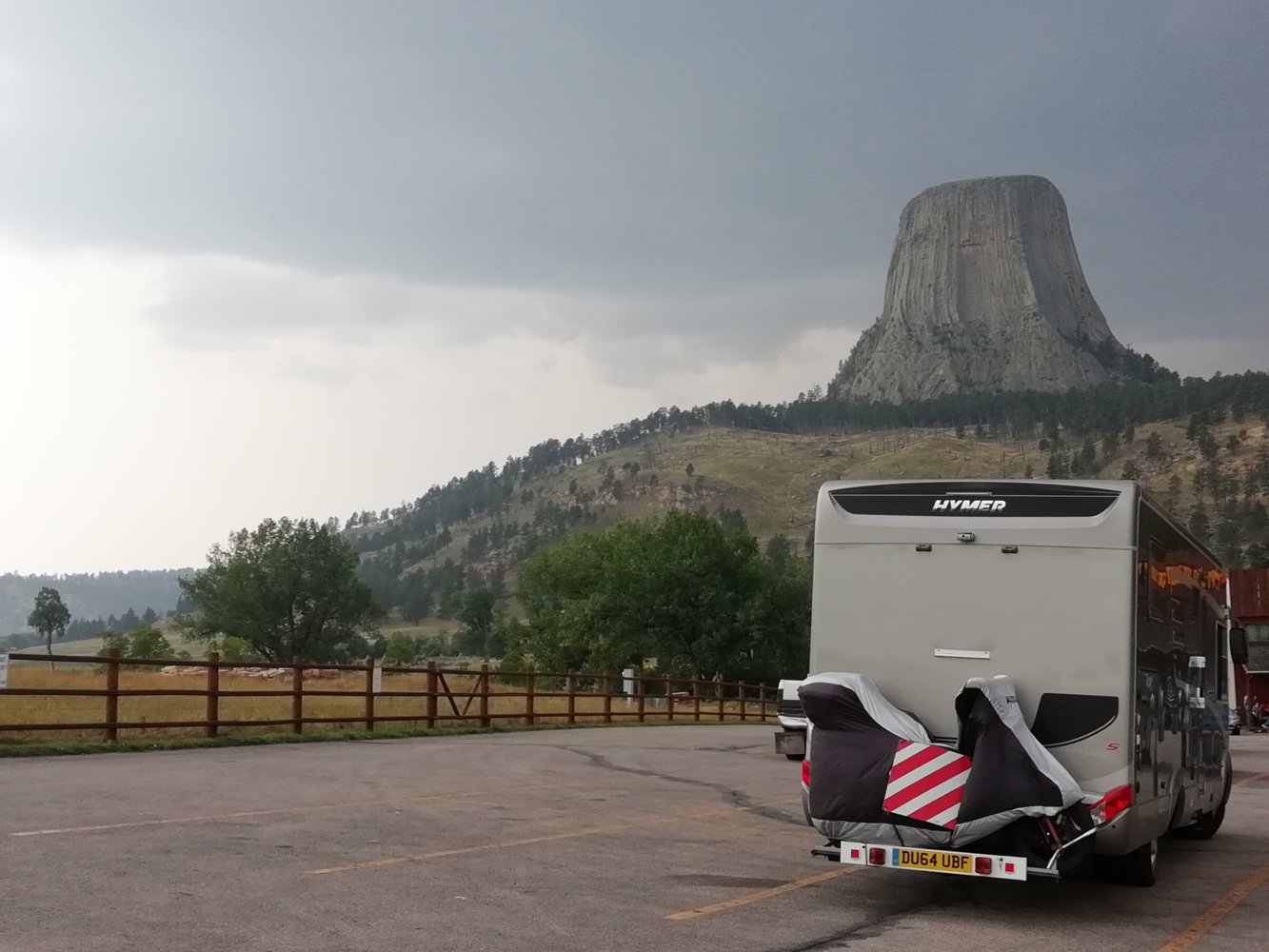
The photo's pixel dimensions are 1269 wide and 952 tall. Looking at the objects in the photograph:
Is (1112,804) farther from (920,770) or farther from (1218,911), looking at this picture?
(1218,911)

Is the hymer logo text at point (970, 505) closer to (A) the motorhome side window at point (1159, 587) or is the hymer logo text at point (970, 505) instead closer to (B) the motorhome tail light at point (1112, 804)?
(A) the motorhome side window at point (1159, 587)

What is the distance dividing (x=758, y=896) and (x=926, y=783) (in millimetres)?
1371

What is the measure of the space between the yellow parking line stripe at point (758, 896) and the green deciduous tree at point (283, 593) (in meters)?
82.2

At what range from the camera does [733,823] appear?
1305 centimetres

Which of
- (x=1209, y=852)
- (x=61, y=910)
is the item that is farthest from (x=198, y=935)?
(x=1209, y=852)

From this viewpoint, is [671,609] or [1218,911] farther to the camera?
[671,609]

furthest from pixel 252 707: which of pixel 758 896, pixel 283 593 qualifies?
pixel 283 593

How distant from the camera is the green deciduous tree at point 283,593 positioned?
88.6 m

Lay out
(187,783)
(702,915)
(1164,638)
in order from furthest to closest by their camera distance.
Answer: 1. (187,783)
2. (1164,638)
3. (702,915)

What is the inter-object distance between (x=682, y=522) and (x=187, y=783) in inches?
2683

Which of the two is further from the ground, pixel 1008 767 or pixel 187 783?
pixel 1008 767

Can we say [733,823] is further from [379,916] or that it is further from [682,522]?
[682,522]

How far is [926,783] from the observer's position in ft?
28.1

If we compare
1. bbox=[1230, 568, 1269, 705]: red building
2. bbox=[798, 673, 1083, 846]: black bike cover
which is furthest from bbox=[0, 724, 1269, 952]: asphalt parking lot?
bbox=[1230, 568, 1269, 705]: red building
